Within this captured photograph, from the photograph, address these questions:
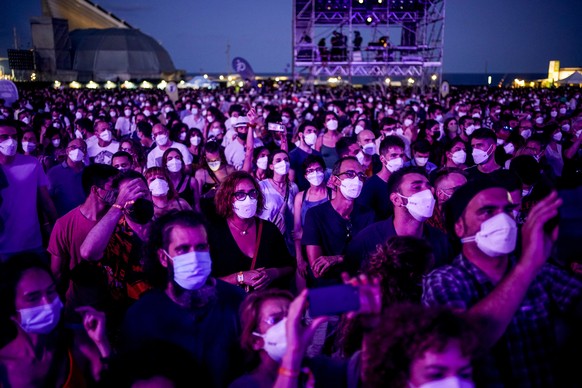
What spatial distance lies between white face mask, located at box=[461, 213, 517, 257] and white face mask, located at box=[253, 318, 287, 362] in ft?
3.40

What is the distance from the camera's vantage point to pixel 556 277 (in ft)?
7.68

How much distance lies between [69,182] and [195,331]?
13.6 feet

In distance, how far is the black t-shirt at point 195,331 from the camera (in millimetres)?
2479

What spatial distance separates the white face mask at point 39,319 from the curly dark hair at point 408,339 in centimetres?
153

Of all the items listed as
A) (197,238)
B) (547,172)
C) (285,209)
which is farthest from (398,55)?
(197,238)

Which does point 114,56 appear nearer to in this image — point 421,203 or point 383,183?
point 383,183

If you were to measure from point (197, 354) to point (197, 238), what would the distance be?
0.64m

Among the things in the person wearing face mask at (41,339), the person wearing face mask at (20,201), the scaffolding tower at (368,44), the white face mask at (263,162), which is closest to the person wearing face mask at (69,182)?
the person wearing face mask at (20,201)

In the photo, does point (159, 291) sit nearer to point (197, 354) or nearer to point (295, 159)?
point (197, 354)

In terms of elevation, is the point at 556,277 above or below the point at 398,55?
below

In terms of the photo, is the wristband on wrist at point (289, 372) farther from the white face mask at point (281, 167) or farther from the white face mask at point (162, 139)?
the white face mask at point (162, 139)

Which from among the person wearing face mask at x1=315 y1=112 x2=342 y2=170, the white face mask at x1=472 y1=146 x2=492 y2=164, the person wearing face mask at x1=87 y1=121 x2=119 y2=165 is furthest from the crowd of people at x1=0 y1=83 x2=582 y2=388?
the person wearing face mask at x1=315 y1=112 x2=342 y2=170

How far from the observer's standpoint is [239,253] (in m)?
3.70

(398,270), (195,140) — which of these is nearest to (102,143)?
(195,140)
